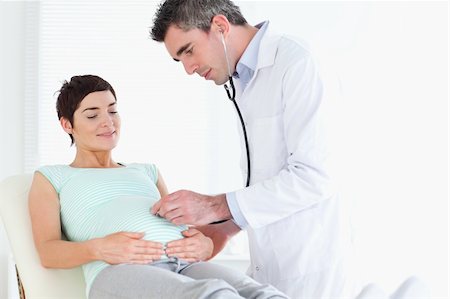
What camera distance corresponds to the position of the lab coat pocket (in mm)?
1933

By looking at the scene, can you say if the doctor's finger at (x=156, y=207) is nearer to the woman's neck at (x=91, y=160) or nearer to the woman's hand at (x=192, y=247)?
the woman's hand at (x=192, y=247)

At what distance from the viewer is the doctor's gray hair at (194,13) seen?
198 cm

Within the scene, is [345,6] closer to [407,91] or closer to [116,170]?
[407,91]

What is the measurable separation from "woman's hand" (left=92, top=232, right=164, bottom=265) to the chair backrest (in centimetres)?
21

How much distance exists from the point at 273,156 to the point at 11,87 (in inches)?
89.0

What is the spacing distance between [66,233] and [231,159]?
1715mm

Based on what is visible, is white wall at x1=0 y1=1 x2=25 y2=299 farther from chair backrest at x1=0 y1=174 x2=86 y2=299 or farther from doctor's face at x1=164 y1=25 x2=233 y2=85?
doctor's face at x1=164 y1=25 x2=233 y2=85

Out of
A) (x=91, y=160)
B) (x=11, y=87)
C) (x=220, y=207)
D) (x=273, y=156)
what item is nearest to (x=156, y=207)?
(x=220, y=207)

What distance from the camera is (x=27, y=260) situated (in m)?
2.09

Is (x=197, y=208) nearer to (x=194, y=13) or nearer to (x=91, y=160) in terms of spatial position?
(x=194, y=13)

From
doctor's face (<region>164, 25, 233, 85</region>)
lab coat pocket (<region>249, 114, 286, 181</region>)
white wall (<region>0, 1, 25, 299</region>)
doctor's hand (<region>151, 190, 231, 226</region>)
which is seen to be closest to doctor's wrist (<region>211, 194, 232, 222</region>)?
doctor's hand (<region>151, 190, 231, 226</region>)

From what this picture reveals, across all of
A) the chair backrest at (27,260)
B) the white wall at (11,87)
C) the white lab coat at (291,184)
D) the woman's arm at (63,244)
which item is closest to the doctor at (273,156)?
the white lab coat at (291,184)

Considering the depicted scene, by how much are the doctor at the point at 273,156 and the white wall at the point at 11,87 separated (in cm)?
199

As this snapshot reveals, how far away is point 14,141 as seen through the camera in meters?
3.85
